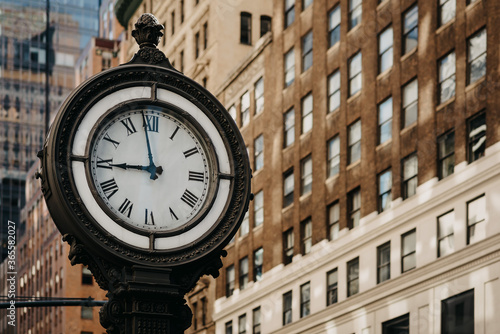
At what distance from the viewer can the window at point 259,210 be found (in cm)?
6364

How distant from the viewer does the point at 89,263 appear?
674 centimetres

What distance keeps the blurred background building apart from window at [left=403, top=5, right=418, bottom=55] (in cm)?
10

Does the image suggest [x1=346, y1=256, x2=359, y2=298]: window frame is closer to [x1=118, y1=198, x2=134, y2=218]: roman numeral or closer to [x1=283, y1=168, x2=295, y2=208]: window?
[x1=283, y1=168, x2=295, y2=208]: window

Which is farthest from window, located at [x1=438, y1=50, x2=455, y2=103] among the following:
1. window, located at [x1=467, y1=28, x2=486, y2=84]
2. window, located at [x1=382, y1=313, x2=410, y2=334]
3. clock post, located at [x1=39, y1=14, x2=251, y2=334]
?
clock post, located at [x1=39, y1=14, x2=251, y2=334]

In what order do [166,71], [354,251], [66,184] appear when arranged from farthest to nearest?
1. [354,251]
2. [166,71]
3. [66,184]

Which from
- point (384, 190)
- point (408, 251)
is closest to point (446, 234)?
point (408, 251)

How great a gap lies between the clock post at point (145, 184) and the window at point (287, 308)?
51.7 meters

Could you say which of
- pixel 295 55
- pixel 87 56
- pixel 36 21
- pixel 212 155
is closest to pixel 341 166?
pixel 295 55

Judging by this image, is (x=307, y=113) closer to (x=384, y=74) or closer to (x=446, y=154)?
(x=384, y=74)

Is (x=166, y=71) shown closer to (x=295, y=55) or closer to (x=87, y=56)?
(x=295, y=55)

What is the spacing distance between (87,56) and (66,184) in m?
119

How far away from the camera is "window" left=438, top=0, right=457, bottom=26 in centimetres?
4516

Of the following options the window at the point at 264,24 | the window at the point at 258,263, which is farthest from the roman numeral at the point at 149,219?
the window at the point at 264,24

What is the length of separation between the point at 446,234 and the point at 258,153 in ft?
73.1
